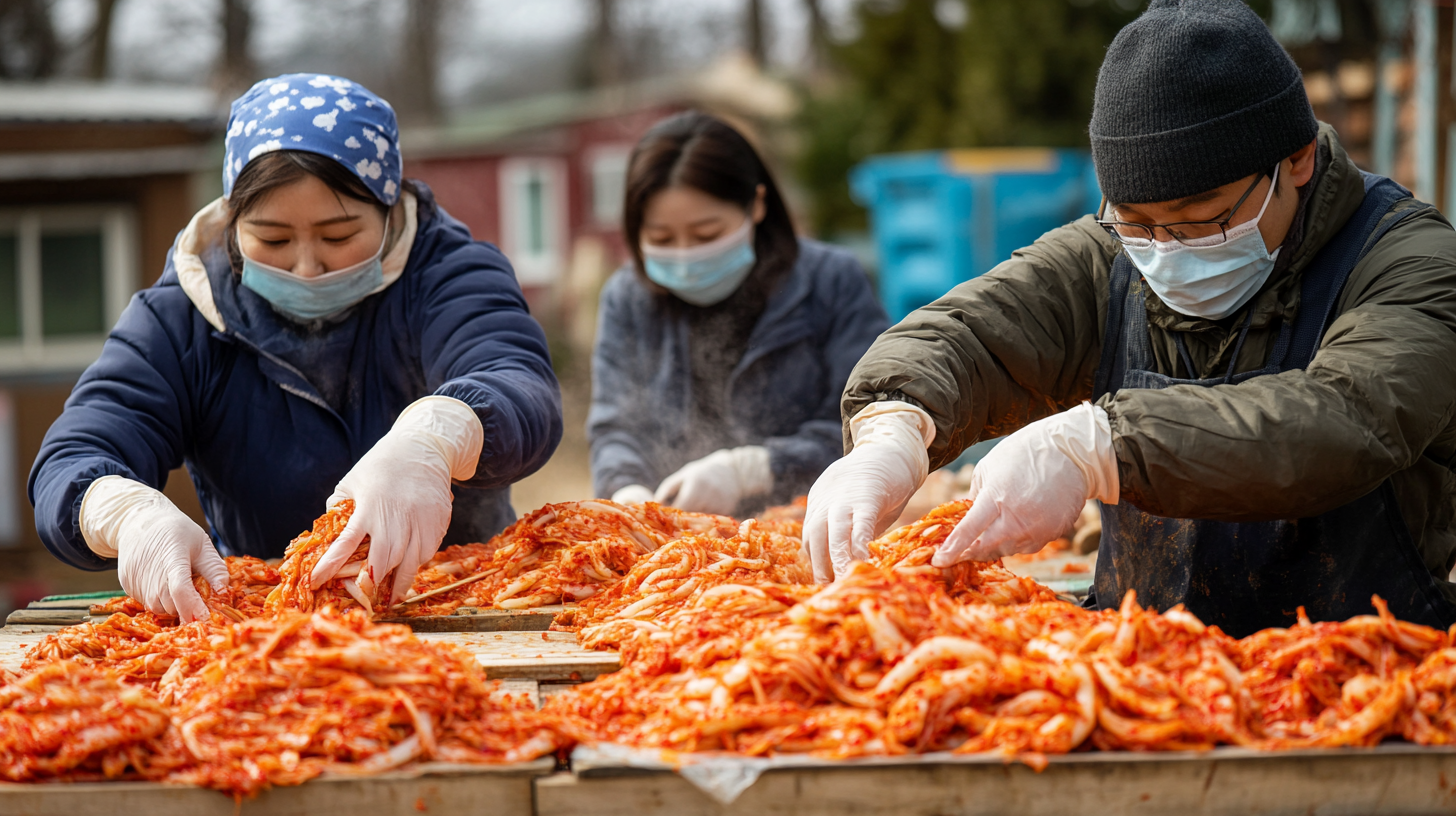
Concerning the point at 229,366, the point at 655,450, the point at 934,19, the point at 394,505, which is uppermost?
the point at 934,19

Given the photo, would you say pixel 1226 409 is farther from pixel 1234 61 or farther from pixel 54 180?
pixel 54 180

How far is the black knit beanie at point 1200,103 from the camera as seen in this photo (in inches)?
107

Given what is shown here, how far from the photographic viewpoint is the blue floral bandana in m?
3.34

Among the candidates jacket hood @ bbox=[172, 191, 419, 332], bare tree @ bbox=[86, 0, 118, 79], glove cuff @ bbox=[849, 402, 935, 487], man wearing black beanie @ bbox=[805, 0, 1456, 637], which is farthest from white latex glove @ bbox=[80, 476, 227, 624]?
bare tree @ bbox=[86, 0, 118, 79]

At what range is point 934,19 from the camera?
1639cm

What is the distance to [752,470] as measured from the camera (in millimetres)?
4883

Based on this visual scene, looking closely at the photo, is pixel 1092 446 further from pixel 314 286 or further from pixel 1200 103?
pixel 314 286

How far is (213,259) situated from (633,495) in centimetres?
188

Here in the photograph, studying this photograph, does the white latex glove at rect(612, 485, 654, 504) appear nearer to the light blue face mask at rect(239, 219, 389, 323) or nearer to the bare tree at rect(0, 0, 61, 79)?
the light blue face mask at rect(239, 219, 389, 323)

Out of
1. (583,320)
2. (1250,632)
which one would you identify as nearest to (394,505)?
(1250,632)

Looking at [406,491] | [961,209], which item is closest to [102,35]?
[961,209]

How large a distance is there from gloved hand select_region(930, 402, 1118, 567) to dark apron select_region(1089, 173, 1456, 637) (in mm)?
487

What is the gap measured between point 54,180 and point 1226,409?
1287cm

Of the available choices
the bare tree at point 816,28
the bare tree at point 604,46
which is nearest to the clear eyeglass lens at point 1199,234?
the bare tree at point 816,28
